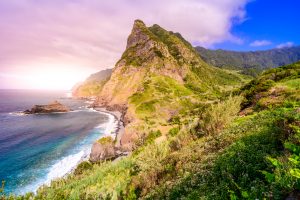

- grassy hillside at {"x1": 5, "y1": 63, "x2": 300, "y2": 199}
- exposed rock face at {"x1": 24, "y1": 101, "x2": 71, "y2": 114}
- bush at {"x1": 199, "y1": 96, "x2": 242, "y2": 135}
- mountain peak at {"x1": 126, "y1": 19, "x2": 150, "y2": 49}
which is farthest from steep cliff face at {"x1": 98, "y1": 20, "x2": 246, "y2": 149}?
grassy hillside at {"x1": 5, "y1": 63, "x2": 300, "y2": 199}

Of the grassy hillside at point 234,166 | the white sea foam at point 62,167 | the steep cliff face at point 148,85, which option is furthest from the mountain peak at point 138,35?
the grassy hillside at point 234,166

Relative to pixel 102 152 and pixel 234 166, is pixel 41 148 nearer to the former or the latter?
pixel 102 152

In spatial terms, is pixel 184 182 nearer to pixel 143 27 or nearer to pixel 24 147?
pixel 24 147

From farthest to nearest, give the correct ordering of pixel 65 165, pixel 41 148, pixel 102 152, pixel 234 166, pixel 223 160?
pixel 41 148
pixel 102 152
pixel 65 165
pixel 223 160
pixel 234 166

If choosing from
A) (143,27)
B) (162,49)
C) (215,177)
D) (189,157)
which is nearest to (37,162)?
(189,157)

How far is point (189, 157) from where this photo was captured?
48.2ft

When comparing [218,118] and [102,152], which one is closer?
[218,118]

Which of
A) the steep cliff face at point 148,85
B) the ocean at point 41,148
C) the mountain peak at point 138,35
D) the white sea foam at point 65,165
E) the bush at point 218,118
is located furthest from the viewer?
the mountain peak at point 138,35

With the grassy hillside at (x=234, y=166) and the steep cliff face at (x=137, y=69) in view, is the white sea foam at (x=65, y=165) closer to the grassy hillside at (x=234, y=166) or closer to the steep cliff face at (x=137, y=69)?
the grassy hillside at (x=234, y=166)

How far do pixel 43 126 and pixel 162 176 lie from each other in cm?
8850

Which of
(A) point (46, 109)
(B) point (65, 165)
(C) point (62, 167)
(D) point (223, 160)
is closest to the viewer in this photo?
(D) point (223, 160)

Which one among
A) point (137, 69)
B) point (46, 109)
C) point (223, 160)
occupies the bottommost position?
point (46, 109)

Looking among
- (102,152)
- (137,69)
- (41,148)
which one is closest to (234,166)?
(102,152)

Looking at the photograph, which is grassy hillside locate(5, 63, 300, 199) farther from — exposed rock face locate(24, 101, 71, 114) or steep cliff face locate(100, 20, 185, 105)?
exposed rock face locate(24, 101, 71, 114)
